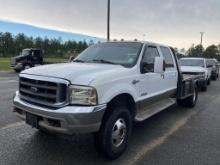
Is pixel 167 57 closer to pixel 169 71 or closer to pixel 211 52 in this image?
pixel 169 71

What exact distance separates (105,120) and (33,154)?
51.4 inches

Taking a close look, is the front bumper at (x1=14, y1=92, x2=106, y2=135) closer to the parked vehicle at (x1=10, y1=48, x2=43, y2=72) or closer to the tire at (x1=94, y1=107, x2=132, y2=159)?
the tire at (x1=94, y1=107, x2=132, y2=159)

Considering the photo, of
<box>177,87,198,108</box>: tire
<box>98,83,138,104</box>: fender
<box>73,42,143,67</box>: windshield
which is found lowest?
<box>177,87,198,108</box>: tire

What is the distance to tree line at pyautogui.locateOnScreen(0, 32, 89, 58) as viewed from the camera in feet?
225

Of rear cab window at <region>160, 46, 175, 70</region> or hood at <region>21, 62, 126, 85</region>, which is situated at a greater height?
rear cab window at <region>160, 46, 175, 70</region>

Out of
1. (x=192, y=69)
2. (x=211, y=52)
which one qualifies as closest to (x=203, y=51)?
(x=211, y=52)

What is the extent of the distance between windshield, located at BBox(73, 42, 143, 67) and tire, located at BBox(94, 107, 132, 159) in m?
1.05

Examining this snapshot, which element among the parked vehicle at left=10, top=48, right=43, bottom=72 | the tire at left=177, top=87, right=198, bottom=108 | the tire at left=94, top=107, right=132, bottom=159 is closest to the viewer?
the tire at left=94, top=107, right=132, bottom=159

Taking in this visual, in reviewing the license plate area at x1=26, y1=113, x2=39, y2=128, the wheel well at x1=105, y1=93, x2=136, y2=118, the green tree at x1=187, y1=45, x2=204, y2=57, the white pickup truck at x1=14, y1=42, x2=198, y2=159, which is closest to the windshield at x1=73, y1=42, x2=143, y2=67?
the white pickup truck at x1=14, y1=42, x2=198, y2=159

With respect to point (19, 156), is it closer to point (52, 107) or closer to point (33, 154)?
point (33, 154)

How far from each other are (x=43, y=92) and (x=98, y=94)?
2.80 feet

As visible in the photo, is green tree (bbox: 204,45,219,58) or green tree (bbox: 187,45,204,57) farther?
green tree (bbox: 204,45,219,58)

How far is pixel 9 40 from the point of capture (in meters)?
68.7

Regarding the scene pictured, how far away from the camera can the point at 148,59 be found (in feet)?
19.2
